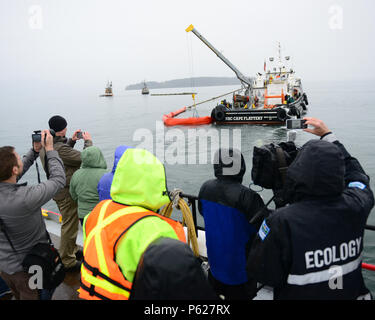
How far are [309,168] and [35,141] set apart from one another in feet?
8.44

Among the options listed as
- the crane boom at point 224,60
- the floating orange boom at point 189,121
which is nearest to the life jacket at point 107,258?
the floating orange boom at point 189,121

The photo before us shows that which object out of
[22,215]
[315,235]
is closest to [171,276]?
[315,235]

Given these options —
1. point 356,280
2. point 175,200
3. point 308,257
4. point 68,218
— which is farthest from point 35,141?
point 356,280

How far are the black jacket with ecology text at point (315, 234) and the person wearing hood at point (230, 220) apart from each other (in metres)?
0.64

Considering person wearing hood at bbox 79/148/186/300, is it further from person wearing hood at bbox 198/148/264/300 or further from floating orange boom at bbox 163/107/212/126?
floating orange boom at bbox 163/107/212/126

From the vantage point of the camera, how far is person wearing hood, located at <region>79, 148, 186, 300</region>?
1.18m

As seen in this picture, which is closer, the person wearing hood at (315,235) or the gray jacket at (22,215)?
the person wearing hood at (315,235)

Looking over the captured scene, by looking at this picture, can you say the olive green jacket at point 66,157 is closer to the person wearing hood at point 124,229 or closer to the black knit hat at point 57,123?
the black knit hat at point 57,123

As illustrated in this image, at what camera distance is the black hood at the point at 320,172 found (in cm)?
138

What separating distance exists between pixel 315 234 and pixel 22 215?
6.67 feet

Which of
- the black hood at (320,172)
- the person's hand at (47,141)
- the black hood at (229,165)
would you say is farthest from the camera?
the person's hand at (47,141)

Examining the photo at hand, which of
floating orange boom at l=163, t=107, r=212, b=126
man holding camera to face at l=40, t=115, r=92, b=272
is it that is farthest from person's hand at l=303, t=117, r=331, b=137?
floating orange boom at l=163, t=107, r=212, b=126

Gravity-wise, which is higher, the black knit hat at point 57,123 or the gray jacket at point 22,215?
the black knit hat at point 57,123

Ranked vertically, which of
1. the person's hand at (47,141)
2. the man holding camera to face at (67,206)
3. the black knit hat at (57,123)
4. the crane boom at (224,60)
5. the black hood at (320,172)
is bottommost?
the man holding camera to face at (67,206)
